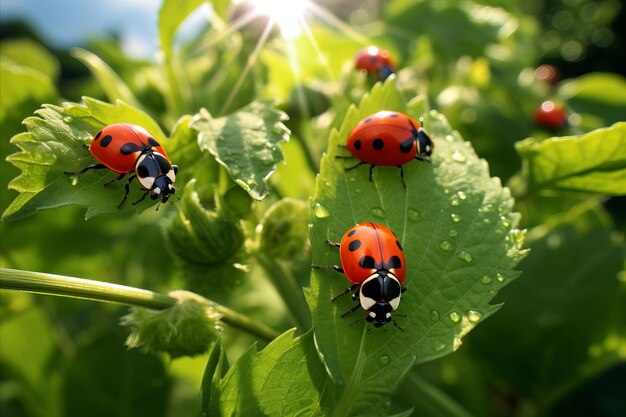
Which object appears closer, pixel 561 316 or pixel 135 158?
pixel 135 158

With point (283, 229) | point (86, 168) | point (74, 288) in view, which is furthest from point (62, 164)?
point (283, 229)

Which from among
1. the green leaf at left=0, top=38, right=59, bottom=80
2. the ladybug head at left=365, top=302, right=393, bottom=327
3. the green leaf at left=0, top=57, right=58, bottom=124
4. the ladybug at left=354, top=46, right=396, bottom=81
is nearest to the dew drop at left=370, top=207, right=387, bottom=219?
the ladybug head at left=365, top=302, right=393, bottom=327

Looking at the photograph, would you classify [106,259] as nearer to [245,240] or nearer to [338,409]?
[245,240]

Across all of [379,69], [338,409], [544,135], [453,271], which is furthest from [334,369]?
[544,135]

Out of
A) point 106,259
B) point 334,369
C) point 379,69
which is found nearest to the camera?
point 334,369

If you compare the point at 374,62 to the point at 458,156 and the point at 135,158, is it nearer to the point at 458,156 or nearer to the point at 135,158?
the point at 458,156

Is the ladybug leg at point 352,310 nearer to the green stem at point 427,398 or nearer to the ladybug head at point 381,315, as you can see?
the ladybug head at point 381,315

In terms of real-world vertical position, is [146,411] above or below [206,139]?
below
